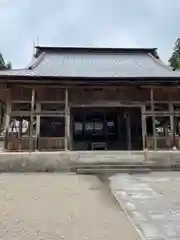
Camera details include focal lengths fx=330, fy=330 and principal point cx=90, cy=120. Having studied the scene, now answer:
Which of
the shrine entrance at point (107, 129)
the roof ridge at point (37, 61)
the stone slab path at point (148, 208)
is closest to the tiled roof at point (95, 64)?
the roof ridge at point (37, 61)

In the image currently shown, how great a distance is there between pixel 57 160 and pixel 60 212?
19.3 ft

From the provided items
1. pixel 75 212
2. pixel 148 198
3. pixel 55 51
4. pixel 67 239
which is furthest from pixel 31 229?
pixel 55 51

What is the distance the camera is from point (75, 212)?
5699 mm

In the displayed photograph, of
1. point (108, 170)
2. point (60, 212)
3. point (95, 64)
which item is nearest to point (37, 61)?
point (95, 64)

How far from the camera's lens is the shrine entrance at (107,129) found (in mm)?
17203

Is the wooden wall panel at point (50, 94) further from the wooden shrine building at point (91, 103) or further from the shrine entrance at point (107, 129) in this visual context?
the shrine entrance at point (107, 129)

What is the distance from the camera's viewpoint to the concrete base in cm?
1134

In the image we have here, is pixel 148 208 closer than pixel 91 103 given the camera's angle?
Yes

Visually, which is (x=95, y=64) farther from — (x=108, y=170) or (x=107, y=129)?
(x=108, y=170)

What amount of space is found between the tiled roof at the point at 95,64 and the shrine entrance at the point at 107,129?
2.07 metres

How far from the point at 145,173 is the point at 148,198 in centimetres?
426

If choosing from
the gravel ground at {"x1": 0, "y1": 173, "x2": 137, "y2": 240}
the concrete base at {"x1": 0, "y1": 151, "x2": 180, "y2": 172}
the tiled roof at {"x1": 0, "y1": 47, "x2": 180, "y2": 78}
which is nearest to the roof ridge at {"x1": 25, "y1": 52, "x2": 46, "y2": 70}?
the tiled roof at {"x1": 0, "y1": 47, "x2": 180, "y2": 78}

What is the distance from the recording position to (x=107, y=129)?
1773 centimetres

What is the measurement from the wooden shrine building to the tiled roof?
5 centimetres
